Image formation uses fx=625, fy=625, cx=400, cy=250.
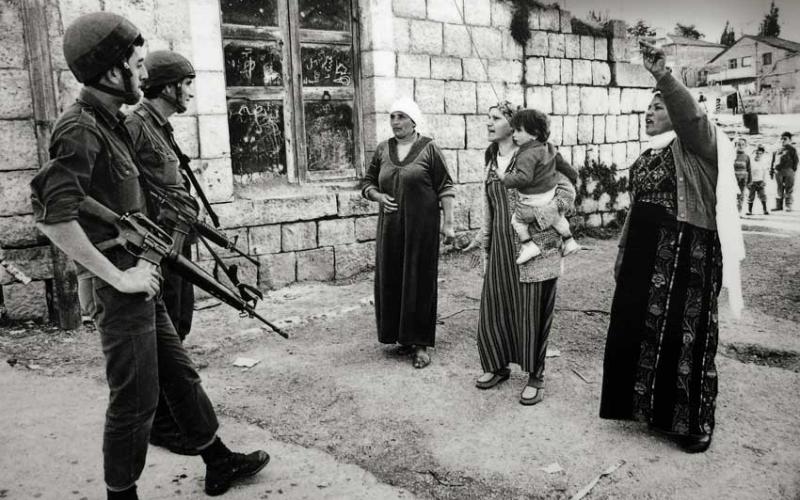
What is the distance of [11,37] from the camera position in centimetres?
490

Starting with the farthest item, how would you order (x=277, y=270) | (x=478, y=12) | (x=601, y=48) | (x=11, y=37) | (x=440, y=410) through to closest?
(x=601, y=48) → (x=478, y=12) → (x=277, y=270) → (x=11, y=37) → (x=440, y=410)

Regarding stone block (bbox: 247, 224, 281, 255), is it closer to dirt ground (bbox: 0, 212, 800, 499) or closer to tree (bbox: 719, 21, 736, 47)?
dirt ground (bbox: 0, 212, 800, 499)

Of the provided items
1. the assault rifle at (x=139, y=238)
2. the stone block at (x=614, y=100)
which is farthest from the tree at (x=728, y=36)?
the assault rifle at (x=139, y=238)

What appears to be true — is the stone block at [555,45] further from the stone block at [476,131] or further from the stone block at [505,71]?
the stone block at [476,131]

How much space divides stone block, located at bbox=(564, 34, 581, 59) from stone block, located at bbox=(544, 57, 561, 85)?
0.87 ft

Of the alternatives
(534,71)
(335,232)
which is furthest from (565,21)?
(335,232)

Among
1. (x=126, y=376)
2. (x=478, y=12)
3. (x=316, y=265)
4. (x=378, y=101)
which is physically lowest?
(x=316, y=265)

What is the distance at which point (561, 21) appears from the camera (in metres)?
8.60

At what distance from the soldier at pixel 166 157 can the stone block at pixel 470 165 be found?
4.57 meters

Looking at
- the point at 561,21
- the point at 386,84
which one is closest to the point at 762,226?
the point at 561,21

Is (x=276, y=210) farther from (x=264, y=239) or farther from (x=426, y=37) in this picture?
(x=426, y=37)

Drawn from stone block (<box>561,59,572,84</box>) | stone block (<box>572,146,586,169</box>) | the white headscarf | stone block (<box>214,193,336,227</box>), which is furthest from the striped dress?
stone block (<box>572,146,586,169</box>)

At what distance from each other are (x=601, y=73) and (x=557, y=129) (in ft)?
4.35

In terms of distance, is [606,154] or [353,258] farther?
[606,154]
